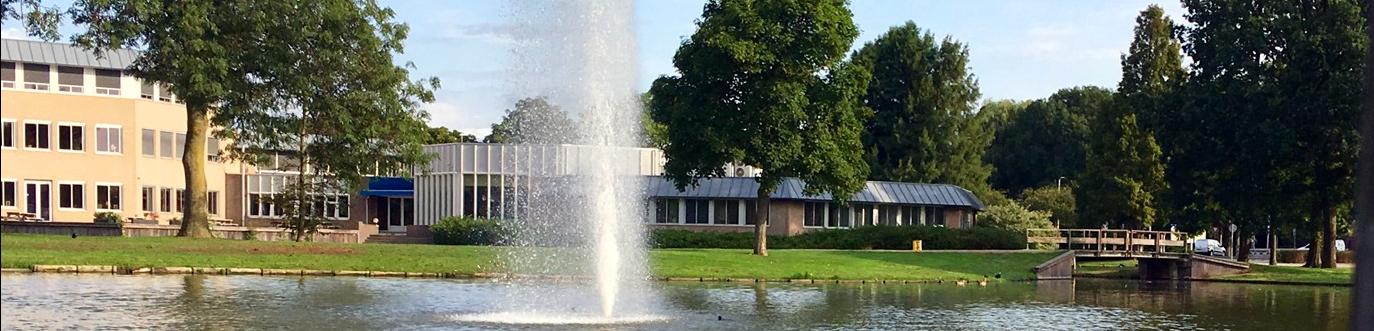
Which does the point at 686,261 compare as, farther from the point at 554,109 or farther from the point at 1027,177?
the point at 1027,177

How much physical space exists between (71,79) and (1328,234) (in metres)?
55.5

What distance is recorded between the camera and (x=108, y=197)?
70.4m

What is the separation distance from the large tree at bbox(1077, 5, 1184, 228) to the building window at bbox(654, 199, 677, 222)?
20.1 m

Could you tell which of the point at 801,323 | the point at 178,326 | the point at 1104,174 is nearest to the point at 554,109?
the point at 801,323

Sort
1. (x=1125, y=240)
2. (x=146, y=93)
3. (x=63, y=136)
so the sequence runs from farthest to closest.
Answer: (x=146, y=93), (x=63, y=136), (x=1125, y=240)

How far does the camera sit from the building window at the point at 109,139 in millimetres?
69375

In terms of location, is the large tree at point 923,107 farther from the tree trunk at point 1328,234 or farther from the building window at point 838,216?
the tree trunk at point 1328,234

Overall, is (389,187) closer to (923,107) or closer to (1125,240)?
(923,107)

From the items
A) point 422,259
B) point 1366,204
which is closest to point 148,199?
point 422,259

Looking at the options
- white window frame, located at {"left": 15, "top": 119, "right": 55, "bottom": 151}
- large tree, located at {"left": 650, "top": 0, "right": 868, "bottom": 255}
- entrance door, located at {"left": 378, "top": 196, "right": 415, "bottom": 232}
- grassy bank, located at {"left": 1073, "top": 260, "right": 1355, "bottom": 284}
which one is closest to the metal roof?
grassy bank, located at {"left": 1073, "top": 260, "right": 1355, "bottom": 284}

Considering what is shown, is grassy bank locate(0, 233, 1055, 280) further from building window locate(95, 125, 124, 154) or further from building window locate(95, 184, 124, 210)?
building window locate(95, 184, 124, 210)

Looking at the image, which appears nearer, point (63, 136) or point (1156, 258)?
point (1156, 258)


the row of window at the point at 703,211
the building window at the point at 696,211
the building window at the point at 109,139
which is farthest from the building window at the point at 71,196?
the building window at the point at 696,211

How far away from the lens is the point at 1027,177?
12388 cm
